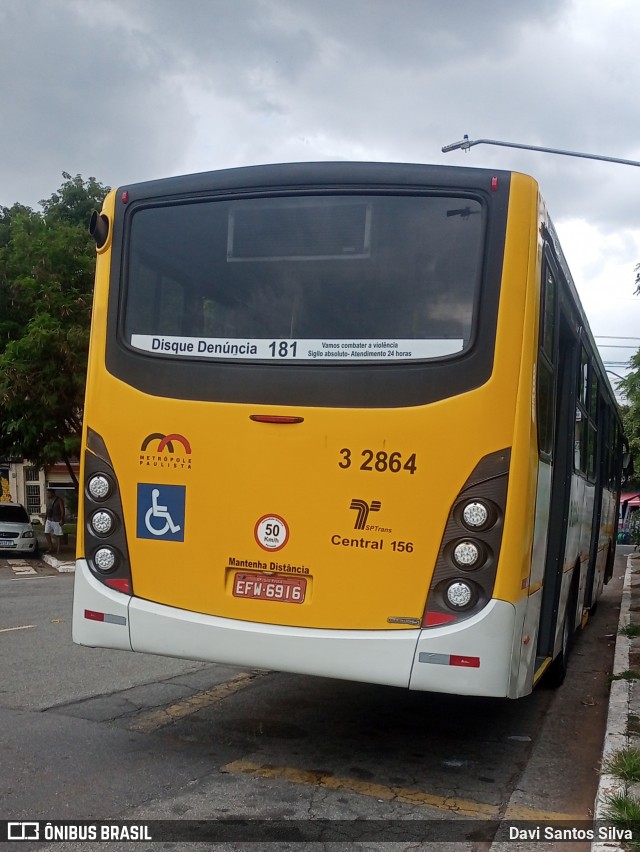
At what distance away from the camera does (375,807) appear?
15.5 feet

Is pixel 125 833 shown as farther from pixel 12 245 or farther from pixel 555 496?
pixel 12 245

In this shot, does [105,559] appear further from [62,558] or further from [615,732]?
[62,558]

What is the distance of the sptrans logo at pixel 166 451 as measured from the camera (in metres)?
5.25

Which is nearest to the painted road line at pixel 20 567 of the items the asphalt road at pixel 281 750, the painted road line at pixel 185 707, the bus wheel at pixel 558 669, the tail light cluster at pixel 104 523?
the asphalt road at pixel 281 750

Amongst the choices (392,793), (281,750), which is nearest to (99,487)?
→ (281,750)

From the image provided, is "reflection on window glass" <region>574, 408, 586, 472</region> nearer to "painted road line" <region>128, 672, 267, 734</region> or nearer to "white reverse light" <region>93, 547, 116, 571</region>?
"painted road line" <region>128, 672, 267, 734</region>

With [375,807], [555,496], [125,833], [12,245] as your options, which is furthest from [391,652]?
[12,245]

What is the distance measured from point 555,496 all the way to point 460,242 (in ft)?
7.02

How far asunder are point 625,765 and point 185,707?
3.11 m

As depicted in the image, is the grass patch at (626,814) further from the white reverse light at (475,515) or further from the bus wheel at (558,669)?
the bus wheel at (558,669)

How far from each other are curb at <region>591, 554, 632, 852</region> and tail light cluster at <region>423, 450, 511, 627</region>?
118 cm

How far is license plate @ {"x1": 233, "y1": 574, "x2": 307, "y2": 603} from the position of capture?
499 cm

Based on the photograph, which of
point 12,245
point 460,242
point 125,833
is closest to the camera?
point 125,833

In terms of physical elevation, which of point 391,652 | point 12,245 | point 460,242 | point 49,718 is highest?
point 12,245
